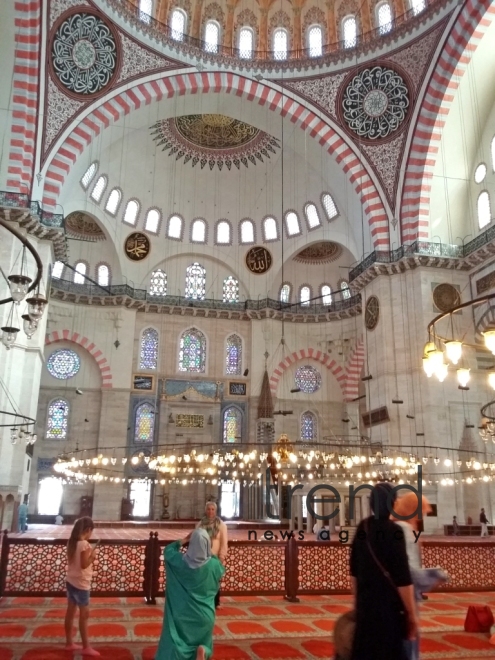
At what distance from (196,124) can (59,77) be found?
6.16m

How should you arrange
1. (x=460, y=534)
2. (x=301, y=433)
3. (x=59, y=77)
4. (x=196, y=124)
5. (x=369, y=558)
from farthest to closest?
(x=301, y=433)
(x=196, y=124)
(x=59, y=77)
(x=460, y=534)
(x=369, y=558)

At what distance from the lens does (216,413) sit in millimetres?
20797

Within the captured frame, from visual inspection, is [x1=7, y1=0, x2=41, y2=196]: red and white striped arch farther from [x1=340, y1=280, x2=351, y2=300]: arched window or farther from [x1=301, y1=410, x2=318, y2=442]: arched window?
[x1=301, y1=410, x2=318, y2=442]: arched window

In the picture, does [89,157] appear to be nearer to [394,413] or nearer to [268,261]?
[268,261]

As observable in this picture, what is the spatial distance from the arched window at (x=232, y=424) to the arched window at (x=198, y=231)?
6479 mm

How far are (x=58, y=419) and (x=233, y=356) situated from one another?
21.6 ft

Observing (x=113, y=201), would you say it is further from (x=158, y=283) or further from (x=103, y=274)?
(x=158, y=283)

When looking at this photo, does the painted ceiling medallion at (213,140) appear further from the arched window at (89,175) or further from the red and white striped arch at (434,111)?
the red and white striped arch at (434,111)

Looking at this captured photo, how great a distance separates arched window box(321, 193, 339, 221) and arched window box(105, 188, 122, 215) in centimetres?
730

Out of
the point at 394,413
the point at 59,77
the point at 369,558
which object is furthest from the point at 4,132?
the point at 369,558

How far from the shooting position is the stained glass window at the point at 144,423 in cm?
2011

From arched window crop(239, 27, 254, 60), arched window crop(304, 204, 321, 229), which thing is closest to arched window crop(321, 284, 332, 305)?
arched window crop(304, 204, 321, 229)

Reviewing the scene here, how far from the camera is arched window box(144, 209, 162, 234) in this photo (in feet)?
69.7

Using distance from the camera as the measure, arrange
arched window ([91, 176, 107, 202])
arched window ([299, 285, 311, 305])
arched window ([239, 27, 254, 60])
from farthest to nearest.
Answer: arched window ([299, 285, 311, 305])
arched window ([91, 176, 107, 202])
arched window ([239, 27, 254, 60])
